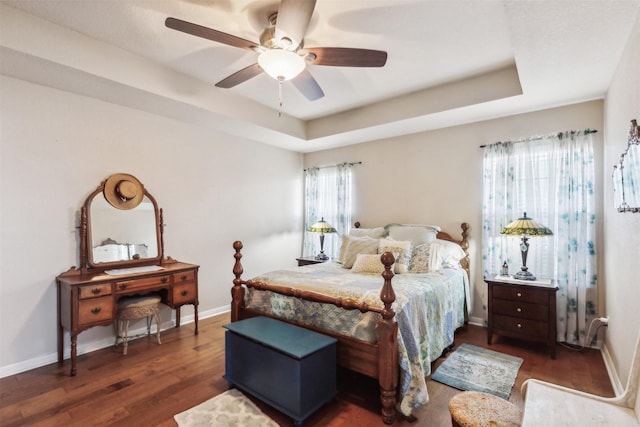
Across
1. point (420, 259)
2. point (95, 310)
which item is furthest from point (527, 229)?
point (95, 310)

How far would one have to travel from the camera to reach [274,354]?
205 centimetres

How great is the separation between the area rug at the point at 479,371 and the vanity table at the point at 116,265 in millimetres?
2709

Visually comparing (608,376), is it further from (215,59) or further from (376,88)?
(215,59)

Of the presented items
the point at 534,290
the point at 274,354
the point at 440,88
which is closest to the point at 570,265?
Result: the point at 534,290

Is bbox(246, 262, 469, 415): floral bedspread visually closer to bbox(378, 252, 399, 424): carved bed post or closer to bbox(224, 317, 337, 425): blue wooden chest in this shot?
bbox(378, 252, 399, 424): carved bed post

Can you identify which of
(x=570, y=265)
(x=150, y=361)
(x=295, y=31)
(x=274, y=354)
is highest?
(x=295, y=31)

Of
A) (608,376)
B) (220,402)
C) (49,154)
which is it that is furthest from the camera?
(49,154)

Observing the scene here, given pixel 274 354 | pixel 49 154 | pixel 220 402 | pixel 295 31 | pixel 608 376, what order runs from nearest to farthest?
1. pixel 295 31
2. pixel 274 354
3. pixel 220 402
4. pixel 608 376
5. pixel 49 154

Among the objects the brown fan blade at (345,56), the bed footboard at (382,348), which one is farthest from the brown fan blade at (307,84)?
the bed footboard at (382,348)

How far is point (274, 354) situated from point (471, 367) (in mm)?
1807

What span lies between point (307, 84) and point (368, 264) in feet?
6.17

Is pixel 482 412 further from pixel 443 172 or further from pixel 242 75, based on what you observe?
pixel 443 172

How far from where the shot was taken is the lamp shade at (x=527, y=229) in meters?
3.00

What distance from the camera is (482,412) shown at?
4.72ft
